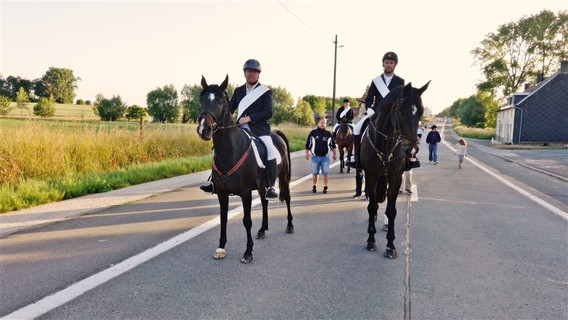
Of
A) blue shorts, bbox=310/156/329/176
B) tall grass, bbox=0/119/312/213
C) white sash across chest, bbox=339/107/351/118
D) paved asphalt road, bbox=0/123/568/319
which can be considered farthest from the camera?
white sash across chest, bbox=339/107/351/118

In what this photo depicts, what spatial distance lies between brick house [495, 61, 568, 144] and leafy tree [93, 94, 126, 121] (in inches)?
2390

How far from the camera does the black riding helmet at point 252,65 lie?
189 inches

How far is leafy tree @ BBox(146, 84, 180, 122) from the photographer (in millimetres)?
87812

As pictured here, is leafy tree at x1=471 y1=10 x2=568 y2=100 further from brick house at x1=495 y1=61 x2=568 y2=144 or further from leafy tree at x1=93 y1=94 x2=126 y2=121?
leafy tree at x1=93 y1=94 x2=126 y2=121

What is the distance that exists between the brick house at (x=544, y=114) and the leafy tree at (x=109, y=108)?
60716 mm

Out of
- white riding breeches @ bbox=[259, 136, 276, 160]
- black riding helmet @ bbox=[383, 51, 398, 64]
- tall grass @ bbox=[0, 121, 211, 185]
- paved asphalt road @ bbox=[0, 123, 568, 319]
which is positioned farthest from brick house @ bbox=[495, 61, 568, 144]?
white riding breeches @ bbox=[259, 136, 276, 160]

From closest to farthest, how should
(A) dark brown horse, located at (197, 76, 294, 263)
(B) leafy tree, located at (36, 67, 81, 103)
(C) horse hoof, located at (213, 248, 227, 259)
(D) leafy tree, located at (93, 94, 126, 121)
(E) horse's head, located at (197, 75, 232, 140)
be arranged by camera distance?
1. (E) horse's head, located at (197, 75, 232, 140)
2. (A) dark brown horse, located at (197, 76, 294, 263)
3. (C) horse hoof, located at (213, 248, 227, 259)
4. (D) leafy tree, located at (93, 94, 126, 121)
5. (B) leafy tree, located at (36, 67, 81, 103)

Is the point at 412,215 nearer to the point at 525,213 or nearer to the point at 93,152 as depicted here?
the point at 525,213

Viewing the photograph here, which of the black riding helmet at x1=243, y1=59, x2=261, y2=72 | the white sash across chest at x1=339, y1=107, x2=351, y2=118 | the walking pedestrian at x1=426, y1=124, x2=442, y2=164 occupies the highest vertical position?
the black riding helmet at x1=243, y1=59, x2=261, y2=72

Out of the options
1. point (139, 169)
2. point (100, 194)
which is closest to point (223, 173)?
point (100, 194)

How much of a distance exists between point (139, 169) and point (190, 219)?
5956 mm

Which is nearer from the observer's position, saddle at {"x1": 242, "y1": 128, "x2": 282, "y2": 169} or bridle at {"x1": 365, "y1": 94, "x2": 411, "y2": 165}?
bridle at {"x1": 365, "y1": 94, "x2": 411, "y2": 165}

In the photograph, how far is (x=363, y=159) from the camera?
214 inches

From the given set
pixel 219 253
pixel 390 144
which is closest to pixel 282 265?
pixel 219 253
